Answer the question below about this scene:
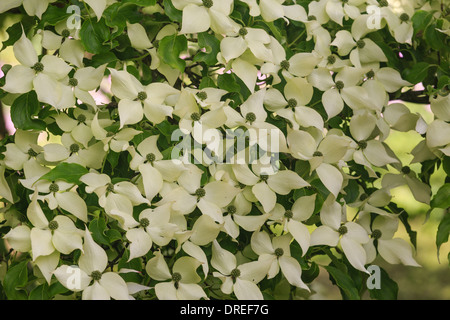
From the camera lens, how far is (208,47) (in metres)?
0.74

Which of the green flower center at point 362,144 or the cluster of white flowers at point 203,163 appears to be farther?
the green flower center at point 362,144

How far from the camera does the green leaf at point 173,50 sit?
2.41 ft

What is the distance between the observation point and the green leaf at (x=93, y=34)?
73 centimetres

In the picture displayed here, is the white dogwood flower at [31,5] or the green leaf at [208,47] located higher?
the white dogwood flower at [31,5]

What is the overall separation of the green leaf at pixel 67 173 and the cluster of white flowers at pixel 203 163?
1 cm

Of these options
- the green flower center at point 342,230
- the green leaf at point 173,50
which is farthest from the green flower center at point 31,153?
the green flower center at point 342,230

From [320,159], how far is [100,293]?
305 mm

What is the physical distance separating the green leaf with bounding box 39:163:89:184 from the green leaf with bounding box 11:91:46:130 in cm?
8

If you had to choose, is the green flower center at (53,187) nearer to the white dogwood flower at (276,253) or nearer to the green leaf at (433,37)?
the white dogwood flower at (276,253)

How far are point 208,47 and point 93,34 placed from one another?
0.49ft

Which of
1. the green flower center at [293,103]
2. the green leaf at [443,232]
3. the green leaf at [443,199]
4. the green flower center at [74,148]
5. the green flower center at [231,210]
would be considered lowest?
the green leaf at [443,232]
